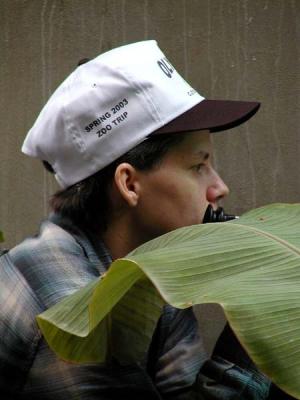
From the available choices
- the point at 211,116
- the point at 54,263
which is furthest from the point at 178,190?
the point at 54,263

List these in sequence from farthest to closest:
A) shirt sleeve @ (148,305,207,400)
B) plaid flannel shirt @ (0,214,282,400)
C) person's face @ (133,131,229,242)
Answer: person's face @ (133,131,229,242), shirt sleeve @ (148,305,207,400), plaid flannel shirt @ (0,214,282,400)

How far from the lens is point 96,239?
2203 millimetres

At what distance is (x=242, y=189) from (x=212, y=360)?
1286mm

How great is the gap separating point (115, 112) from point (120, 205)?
23 cm

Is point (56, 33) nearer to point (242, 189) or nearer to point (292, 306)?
point (242, 189)

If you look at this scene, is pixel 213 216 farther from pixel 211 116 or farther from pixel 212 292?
pixel 212 292

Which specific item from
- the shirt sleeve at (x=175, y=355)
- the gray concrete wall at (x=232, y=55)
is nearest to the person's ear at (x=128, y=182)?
the shirt sleeve at (x=175, y=355)

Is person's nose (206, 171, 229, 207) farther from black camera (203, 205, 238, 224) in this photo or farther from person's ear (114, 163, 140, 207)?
person's ear (114, 163, 140, 207)

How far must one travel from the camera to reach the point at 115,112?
6.90 ft

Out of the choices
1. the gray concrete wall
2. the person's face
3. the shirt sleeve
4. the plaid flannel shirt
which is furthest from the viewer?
the gray concrete wall

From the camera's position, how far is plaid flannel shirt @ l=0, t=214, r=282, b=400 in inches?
74.0

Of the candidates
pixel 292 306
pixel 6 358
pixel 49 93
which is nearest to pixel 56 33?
pixel 49 93

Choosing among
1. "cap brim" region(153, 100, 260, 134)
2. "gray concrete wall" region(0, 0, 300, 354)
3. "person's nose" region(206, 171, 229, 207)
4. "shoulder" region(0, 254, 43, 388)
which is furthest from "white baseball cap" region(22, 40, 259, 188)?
"gray concrete wall" region(0, 0, 300, 354)

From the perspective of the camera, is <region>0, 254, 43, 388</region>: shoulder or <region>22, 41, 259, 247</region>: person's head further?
<region>22, 41, 259, 247</region>: person's head
